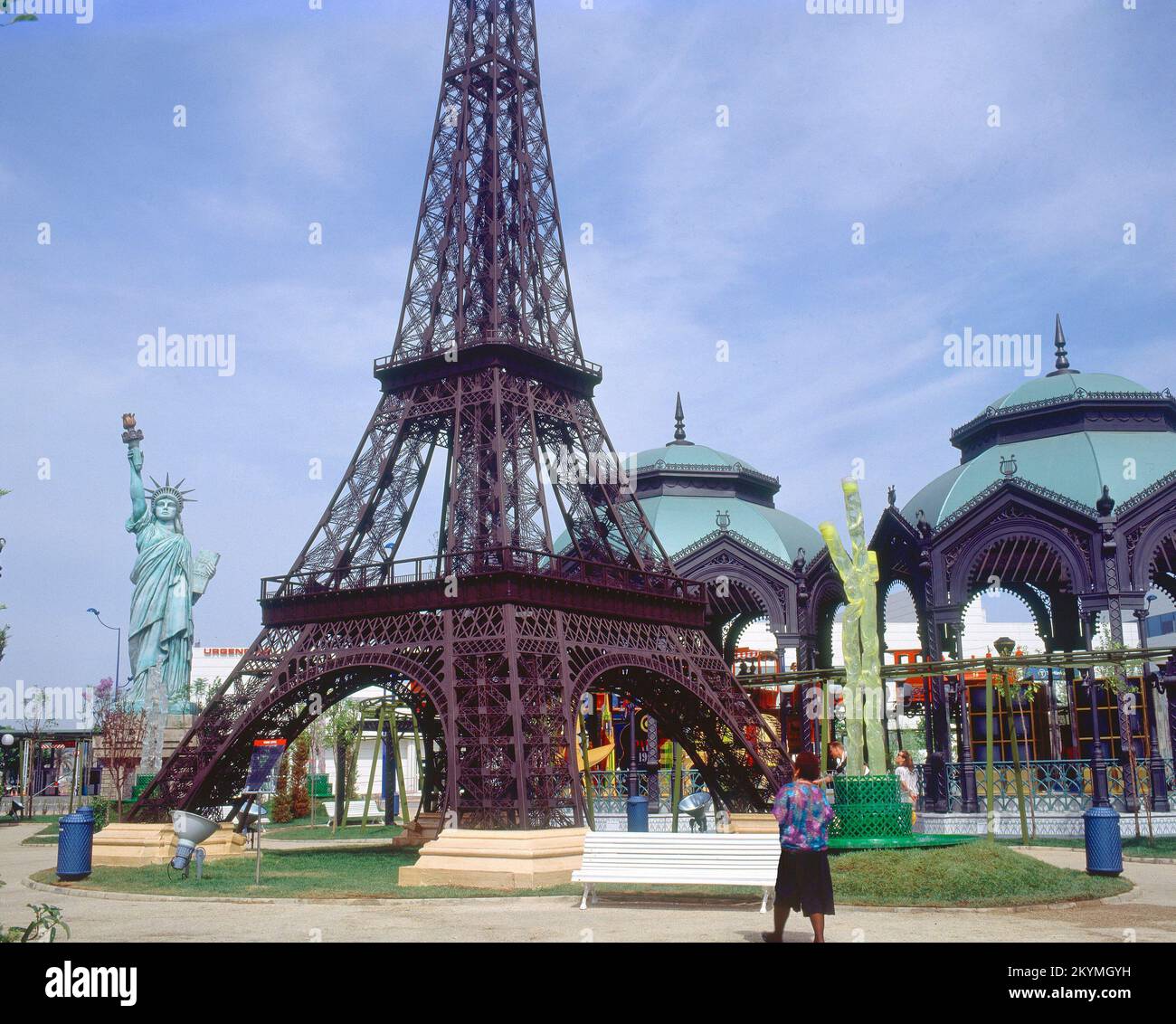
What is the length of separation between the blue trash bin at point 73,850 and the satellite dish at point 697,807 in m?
16.6

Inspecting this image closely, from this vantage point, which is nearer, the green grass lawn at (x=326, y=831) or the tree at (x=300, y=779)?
the green grass lawn at (x=326, y=831)

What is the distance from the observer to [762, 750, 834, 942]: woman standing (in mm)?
14328

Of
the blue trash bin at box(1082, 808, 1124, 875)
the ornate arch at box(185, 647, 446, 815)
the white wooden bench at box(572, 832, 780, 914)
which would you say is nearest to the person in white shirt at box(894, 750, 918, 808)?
the blue trash bin at box(1082, 808, 1124, 875)

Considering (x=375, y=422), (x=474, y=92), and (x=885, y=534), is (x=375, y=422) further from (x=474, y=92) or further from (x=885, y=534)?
(x=885, y=534)

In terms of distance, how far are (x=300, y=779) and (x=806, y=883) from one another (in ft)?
193

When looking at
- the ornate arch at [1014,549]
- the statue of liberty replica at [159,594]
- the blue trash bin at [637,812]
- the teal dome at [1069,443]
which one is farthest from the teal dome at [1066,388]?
the statue of liberty replica at [159,594]

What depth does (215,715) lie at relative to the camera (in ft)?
118

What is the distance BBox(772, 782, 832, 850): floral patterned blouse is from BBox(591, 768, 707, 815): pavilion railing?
32832mm

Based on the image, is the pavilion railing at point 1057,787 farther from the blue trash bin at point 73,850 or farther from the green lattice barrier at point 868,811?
the blue trash bin at point 73,850

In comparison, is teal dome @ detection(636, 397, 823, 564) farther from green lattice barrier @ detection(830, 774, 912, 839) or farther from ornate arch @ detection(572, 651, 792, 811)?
green lattice barrier @ detection(830, 774, 912, 839)

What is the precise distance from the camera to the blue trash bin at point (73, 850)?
92.8 ft

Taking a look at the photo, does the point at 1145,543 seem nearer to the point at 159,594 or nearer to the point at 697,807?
the point at 697,807

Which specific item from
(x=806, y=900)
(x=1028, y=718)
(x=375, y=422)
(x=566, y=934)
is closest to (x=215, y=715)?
(x=375, y=422)
